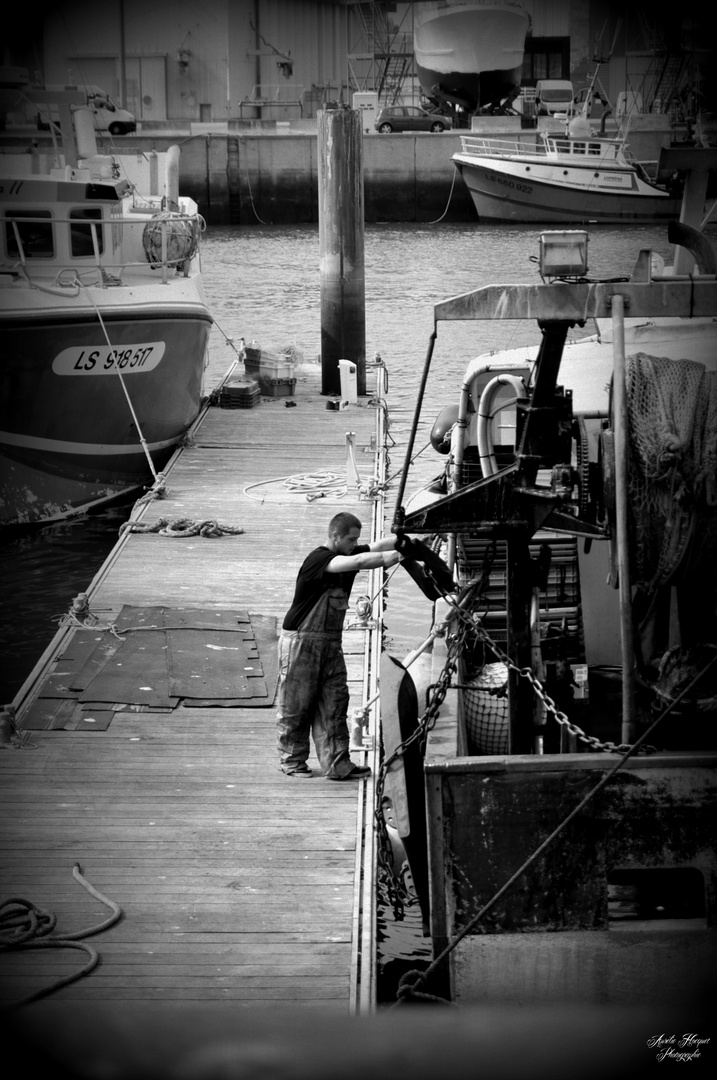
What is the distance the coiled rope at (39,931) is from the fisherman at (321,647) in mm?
1703

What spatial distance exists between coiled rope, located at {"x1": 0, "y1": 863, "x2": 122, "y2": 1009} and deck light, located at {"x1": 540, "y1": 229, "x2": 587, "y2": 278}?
3.55 meters

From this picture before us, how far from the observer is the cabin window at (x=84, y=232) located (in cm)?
1692

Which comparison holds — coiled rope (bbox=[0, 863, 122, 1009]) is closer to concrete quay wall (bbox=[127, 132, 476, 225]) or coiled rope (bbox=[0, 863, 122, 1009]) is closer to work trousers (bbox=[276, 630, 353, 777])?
work trousers (bbox=[276, 630, 353, 777])

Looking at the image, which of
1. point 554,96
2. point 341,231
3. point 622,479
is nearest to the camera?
point 622,479

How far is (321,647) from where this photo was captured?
277 inches

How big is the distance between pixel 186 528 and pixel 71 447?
3804 mm

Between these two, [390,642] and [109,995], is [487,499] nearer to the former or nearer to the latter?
[109,995]

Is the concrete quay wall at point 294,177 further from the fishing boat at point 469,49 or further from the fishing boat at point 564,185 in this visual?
the fishing boat at point 469,49

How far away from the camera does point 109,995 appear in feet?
16.9

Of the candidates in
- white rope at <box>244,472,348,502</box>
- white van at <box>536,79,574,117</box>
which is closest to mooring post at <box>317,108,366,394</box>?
white rope at <box>244,472,348,502</box>

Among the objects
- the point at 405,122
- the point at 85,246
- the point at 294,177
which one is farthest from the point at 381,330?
the point at 405,122

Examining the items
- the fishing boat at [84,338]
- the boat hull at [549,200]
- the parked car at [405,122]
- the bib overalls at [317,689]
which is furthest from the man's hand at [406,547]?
the parked car at [405,122]

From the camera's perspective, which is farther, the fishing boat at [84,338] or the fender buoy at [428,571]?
the fishing boat at [84,338]

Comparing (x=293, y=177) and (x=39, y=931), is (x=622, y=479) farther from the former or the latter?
(x=293, y=177)
